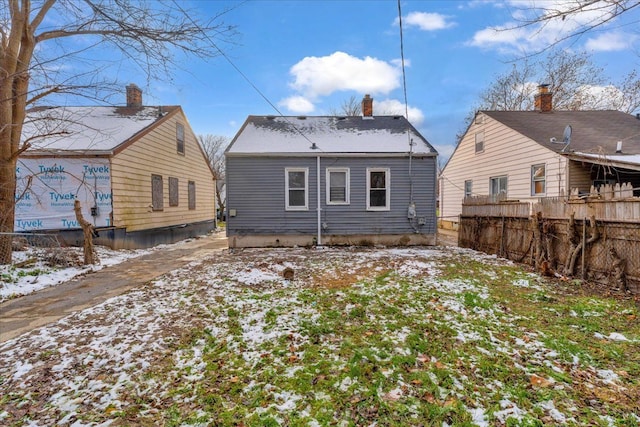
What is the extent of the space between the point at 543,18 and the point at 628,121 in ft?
44.3

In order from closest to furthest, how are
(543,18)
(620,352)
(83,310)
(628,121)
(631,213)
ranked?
A: (620,352)
(543,18)
(83,310)
(631,213)
(628,121)

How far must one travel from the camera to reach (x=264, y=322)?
4145 millimetres

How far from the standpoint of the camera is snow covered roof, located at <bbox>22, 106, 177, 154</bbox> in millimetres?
8211

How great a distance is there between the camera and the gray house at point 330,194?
10.5 meters

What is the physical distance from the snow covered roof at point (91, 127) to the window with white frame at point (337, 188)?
6786mm

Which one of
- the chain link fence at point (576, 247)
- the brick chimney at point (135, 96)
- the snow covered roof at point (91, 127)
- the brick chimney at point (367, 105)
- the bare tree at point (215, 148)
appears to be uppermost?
the bare tree at point (215, 148)

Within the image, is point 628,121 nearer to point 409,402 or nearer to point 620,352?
point 620,352

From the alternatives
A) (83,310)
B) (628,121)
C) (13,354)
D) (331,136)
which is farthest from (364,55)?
(628,121)

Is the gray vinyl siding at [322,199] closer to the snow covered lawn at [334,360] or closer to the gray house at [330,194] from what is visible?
the gray house at [330,194]

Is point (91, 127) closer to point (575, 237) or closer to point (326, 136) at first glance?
point (326, 136)

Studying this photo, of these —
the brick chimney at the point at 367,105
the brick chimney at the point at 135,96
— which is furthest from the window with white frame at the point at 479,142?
the brick chimney at the point at 135,96

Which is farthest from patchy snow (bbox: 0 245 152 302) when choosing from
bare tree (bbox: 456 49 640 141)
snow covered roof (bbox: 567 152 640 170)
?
bare tree (bbox: 456 49 640 141)

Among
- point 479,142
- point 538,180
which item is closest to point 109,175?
point 538,180

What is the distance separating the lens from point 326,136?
11.6m
